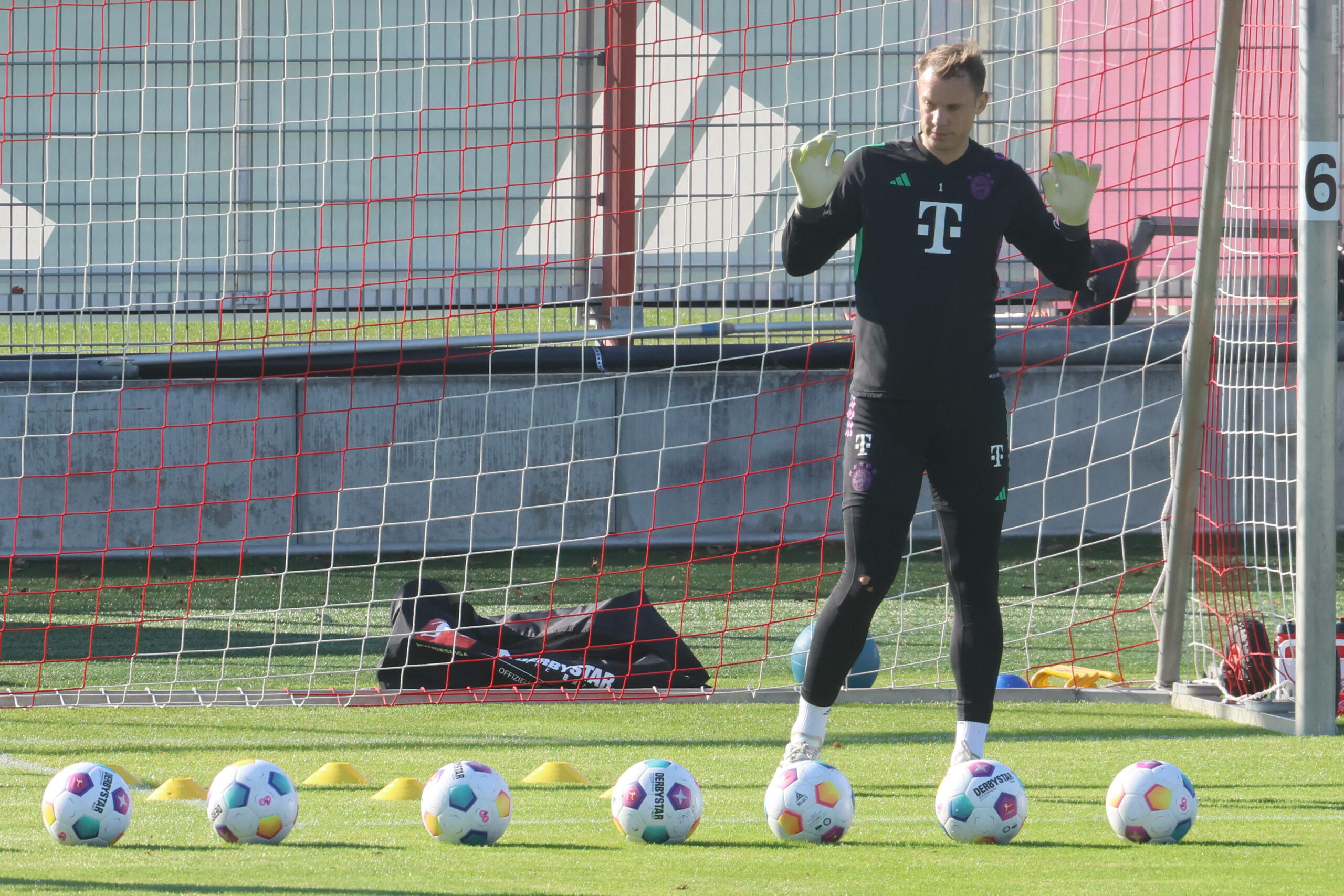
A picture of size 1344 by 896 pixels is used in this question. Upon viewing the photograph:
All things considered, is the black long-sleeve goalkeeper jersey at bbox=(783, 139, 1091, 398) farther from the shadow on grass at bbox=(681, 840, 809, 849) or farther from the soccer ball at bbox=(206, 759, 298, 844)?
the soccer ball at bbox=(206, 759, 298, 844)

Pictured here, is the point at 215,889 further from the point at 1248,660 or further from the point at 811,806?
the point at 1248,660

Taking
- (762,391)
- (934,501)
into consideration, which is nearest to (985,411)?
(934,501)

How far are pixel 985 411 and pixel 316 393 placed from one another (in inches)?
238

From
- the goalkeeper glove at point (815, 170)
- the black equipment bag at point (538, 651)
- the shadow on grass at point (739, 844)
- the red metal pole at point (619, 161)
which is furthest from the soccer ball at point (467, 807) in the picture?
the red metal pole at point (619, 161)

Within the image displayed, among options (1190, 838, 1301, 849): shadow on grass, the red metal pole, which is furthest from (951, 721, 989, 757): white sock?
the red metal pole

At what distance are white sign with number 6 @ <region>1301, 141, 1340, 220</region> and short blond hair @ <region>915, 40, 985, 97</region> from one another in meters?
1.43

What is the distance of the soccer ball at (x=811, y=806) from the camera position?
3.39m

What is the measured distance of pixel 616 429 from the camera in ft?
31.3

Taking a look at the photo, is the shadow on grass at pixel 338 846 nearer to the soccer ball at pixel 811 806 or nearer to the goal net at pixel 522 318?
the soccer ball at pixel 811 806

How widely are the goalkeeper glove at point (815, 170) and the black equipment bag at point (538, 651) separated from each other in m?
2.44

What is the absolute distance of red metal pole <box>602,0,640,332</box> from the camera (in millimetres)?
8828

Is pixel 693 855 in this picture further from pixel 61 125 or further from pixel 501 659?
pixel 61 125

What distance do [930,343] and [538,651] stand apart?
8.51 feet

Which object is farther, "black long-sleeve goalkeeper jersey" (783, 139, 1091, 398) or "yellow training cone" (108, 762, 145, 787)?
"yellow training cone" (108, 762, 145, 787)
